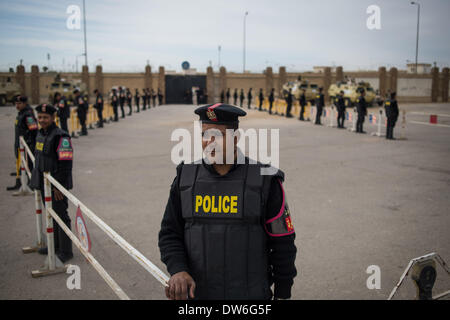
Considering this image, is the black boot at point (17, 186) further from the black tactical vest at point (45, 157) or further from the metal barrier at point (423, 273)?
the metal barrier at point (423, 273)

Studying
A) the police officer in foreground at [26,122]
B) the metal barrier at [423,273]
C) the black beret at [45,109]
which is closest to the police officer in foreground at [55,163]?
the black beret at [45,109]

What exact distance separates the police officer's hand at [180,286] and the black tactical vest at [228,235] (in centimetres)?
11

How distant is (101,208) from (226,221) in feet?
19.1

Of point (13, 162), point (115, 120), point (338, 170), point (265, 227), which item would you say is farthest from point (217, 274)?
point (115, 120)

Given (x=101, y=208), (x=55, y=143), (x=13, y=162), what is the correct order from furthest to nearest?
(x=13, y=162) → (x=101, y=208) → (x=55, y=143)

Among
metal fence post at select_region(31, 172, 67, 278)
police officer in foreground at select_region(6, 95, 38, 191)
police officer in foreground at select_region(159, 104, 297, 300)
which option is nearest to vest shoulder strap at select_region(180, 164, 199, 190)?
police officer in foreground at select_region(159, 104, 297, 300)

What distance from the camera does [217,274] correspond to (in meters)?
2.34

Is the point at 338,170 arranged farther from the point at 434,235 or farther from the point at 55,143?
the point at 55,143

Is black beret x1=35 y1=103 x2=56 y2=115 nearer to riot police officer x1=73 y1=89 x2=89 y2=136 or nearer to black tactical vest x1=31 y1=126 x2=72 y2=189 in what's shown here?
black tactical vest x1=31 y1=126 x2=72 y2=189

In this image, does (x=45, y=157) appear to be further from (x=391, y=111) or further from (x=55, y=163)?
(x=391, y=111)

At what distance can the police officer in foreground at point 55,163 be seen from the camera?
537 centimetres

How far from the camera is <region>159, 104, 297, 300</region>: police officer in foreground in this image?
2.32m

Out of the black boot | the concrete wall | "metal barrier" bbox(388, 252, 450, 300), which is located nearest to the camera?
"metal barrier" bbox(388, 252, 450, 300)

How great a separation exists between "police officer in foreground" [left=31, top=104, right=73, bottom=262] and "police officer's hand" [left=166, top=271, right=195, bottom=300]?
356 cm
